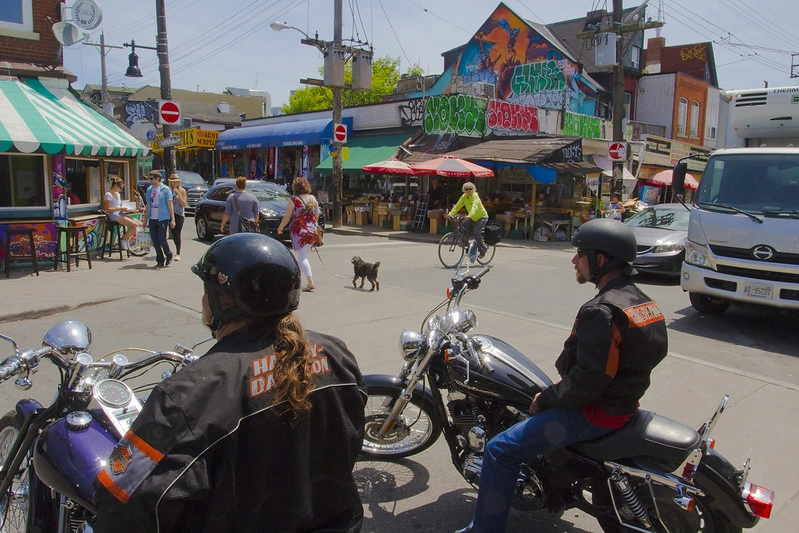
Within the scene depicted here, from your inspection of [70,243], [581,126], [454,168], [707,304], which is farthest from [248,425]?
[581,126]

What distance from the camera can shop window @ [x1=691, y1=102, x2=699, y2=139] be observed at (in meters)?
34.4

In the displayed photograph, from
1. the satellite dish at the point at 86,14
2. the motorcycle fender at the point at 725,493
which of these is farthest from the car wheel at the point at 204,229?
the motorcycle fender at the point at 725,493

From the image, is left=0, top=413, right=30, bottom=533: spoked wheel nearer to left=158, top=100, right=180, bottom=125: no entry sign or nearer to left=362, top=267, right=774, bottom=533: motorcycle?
left=362, top=267, right=774, bottom=533: motorcycle

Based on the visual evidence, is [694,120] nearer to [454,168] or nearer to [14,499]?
[454,168]

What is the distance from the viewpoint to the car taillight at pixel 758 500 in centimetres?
270

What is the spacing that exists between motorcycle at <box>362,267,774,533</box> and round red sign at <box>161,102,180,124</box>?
12.7 m

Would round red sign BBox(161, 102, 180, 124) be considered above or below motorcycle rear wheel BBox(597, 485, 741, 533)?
above

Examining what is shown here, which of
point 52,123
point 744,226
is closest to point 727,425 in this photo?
point 744,226

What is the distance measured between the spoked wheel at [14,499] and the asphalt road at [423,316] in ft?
5.43

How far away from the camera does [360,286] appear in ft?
32.8

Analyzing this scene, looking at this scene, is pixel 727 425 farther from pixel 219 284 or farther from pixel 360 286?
pixel 360 286

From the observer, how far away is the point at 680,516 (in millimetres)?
2852

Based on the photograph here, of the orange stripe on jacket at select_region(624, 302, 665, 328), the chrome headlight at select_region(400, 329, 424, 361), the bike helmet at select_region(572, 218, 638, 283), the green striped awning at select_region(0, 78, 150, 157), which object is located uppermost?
the green striped awning at select_region(0, 78, 150, 157)

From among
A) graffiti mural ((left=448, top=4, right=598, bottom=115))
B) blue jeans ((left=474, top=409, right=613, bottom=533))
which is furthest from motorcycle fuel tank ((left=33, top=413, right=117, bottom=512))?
graffiti mural ((left=448, top=4, right=598, bottom=115))
